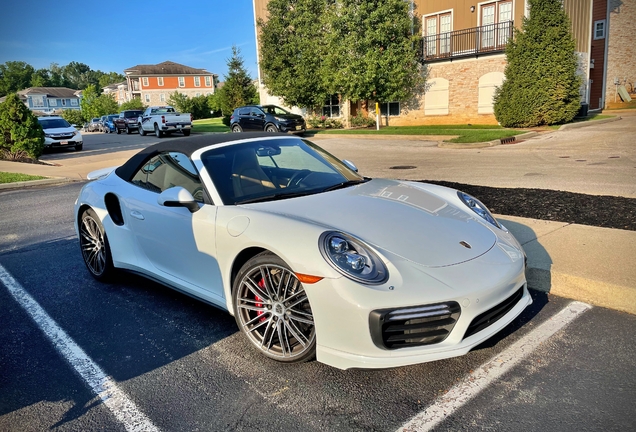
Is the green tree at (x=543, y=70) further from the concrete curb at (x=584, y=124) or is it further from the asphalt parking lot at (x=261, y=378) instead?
the asphalt parking lot at (x=261, y=378)

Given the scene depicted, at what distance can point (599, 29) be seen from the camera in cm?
3152

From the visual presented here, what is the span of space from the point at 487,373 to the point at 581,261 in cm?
205

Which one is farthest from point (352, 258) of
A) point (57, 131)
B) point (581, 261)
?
point (57, 131)

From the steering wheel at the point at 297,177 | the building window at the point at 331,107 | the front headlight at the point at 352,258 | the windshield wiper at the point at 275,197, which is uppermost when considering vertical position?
the building window at the point at 331,107

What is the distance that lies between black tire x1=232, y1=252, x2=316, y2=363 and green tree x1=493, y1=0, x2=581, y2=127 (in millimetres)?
20719

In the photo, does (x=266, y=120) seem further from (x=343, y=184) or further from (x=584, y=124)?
(x=343, y=184)

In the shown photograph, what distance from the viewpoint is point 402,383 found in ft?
9.89

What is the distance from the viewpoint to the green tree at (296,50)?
28594 millimetres

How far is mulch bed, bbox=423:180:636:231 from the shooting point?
6023 millimetres

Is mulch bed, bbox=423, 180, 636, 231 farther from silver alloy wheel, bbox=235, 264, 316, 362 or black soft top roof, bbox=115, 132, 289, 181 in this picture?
silver alloy wheel, bbox=235, 264, 316, 362

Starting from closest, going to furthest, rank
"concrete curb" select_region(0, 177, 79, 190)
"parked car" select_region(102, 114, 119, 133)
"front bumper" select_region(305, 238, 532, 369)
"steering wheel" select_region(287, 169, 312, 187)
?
"front bumper" select_region(305, 238, 532, 369), "steering wheel" select_region(287, 169, 312, 187), "concrete curb" select_region(0, 177, 79, 190), "parked car" select_region(102, 114, 119, 133)

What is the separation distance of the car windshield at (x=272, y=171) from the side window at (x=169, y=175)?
166 millimetres

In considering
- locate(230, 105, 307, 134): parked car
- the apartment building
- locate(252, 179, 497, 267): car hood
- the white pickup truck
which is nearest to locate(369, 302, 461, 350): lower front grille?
locate(252, 179, 497, 267): car hood

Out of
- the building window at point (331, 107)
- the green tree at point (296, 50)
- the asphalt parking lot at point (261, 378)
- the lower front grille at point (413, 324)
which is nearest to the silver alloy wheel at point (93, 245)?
the asphalt parking lot at point (261, 378)
